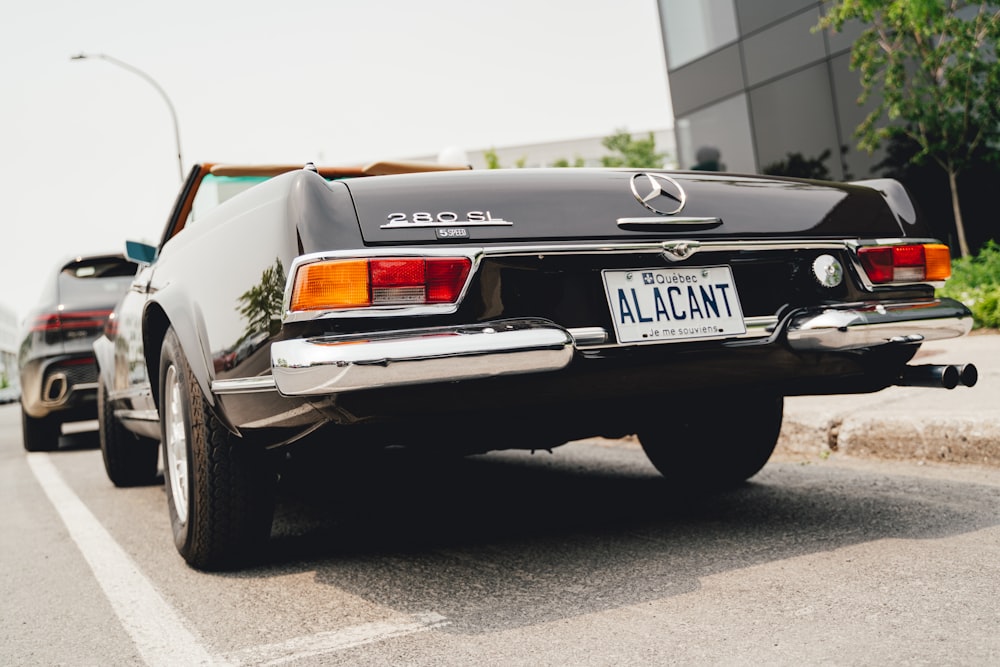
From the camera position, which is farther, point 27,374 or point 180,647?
point 27,374

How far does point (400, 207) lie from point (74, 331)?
6.00 m

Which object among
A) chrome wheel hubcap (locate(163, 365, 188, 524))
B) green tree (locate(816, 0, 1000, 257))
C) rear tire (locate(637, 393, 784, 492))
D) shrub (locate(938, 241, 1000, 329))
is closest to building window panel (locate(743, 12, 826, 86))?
green tree (locate(816, 0, 1000, 257))

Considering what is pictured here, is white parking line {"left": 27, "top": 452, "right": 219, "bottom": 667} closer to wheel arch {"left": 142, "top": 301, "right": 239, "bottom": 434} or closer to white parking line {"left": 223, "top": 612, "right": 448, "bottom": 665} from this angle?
white parking line {"left": 223, "top": 612, "right": 448, "bottom": 665}

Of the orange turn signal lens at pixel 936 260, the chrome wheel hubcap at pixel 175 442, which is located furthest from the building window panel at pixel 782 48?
the chrome wheel hubcap at pixel 175 442

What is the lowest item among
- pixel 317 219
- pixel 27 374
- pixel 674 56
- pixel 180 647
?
pixel 180 647

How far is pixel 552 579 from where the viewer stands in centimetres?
A: 263

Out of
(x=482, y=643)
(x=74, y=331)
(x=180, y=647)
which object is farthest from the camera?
(x=74, y=331)

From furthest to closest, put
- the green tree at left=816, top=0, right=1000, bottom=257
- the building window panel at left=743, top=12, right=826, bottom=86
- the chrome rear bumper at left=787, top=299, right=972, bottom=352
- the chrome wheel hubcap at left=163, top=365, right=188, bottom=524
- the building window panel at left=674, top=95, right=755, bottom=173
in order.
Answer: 1. the building window panel at left=674, top=95, right=755, bottom=173
2. the building window panel at left=743, top=12, right=826, bottom=86
3. the green tree at left=816, top=0, right=1000, bottom=257
4. the chrome wheel hubcap at left=163, top=365, right=188, bottom=524
5. the chrome rear bumper at left=787, top=299, right=972, bottom=352

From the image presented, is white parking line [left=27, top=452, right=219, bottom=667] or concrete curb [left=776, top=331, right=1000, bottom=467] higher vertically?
white parking line [left=27, top=452, right=219, bottom=667]

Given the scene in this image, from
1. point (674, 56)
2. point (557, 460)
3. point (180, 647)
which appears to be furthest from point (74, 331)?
point (674, 56)

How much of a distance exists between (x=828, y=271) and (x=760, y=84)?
13935 millimetres

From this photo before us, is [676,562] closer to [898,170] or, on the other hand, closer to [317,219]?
[317,219]

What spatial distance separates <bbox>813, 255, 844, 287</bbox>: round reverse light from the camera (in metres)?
2.79

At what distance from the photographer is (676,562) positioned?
8.95ft
